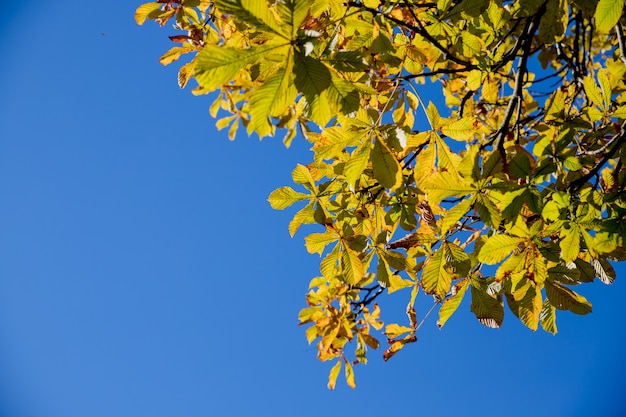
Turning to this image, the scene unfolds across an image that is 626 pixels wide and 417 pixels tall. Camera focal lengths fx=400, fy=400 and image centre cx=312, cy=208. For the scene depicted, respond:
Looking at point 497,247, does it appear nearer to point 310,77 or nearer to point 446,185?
point 446,185

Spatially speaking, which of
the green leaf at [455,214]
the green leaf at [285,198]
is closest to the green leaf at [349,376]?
the green leaf at [285,198]

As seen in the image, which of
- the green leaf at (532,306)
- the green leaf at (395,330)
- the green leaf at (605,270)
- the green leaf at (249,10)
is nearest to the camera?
the green leaf at (249,10)

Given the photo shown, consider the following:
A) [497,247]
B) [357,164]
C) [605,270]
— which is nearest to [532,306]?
[497,247]

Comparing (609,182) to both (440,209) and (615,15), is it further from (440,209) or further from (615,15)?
(615,15)

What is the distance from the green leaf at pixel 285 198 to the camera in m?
1.56

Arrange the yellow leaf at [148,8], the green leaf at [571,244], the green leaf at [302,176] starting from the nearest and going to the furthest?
1. the green leaf at [571,244]
2. the green leaf at [302,176]
3. the yellow leaf at [148,8]

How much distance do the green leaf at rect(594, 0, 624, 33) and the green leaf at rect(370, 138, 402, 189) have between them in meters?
0.64

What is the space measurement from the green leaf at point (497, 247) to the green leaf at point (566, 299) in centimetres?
17

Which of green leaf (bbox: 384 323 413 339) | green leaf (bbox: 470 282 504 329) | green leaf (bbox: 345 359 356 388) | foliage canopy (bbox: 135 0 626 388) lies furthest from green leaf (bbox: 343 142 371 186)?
green leaf (bbox: 345 359 356 388)

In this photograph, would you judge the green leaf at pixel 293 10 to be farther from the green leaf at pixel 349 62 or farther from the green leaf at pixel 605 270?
the green leaf at pixel 605 270

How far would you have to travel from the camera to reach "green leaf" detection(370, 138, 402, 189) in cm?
121

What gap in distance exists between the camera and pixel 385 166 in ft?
3.97

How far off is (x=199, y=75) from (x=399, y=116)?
0.93m

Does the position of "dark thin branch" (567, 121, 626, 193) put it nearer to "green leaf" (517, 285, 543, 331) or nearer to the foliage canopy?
the foliage canopy
